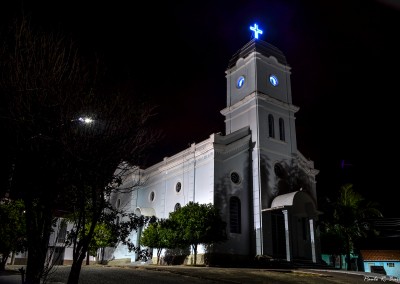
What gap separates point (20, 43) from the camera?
877 cm

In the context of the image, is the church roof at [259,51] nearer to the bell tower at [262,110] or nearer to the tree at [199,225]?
the bell tower at [262,110]

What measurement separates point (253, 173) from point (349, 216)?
8.73 metres

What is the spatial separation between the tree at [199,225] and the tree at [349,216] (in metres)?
10.2

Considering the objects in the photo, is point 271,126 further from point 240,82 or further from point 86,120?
point 86,120

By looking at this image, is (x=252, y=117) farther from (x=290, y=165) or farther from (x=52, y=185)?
(x=52, y=185)

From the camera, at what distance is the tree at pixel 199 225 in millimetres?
25125

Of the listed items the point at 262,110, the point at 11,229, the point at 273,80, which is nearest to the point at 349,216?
the point at 262,110

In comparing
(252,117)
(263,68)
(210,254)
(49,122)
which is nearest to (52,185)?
(49,122)

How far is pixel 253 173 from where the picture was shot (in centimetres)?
2956

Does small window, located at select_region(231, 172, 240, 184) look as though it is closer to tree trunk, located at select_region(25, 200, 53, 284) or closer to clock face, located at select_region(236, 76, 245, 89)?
clock face, located at select_region(236, 76, 245, 89)

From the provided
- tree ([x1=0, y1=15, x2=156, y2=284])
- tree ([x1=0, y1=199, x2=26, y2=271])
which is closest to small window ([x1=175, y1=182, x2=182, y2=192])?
tree ([x1=0, y1=199, x2=26, y2=271])

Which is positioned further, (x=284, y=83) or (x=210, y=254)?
(x=284, y=83)

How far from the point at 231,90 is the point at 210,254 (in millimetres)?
15190

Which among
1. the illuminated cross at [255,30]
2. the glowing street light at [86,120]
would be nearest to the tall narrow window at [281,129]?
the illuminated cross at [255,30]
